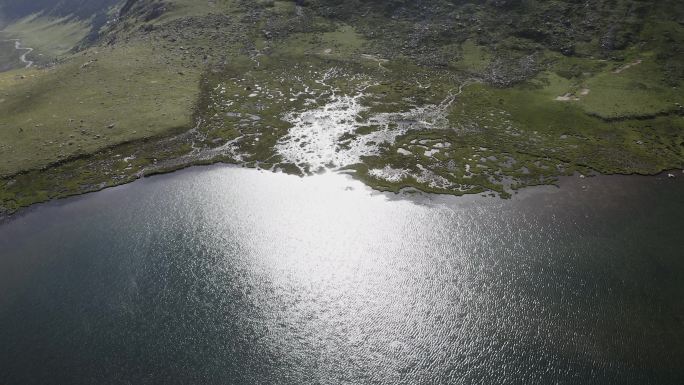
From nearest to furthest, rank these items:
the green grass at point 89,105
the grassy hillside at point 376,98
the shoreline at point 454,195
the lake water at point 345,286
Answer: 1. the lake water at point 345,286
2. the shoreline at point 454,195
3. the grassy hillside at point 376,98
4. the green grass at point 89,105

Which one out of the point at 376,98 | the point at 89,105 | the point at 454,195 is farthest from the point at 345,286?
the point at 89,105

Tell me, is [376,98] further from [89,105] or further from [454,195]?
[89,105]

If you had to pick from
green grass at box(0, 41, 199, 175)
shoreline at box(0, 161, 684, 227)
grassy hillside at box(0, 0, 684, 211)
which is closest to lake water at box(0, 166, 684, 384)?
shoreline at box(0, 161, 684, 227)

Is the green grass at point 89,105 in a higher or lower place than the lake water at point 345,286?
higher

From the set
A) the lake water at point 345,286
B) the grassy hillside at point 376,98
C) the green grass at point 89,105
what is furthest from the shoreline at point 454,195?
the green grass at point 89,105

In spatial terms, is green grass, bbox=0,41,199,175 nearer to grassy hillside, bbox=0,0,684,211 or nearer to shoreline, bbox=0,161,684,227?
grassy hillside, bbox=0,0,684,211

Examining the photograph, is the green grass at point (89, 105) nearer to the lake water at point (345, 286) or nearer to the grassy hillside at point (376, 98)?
the grassy hillside at point (376, 98)
